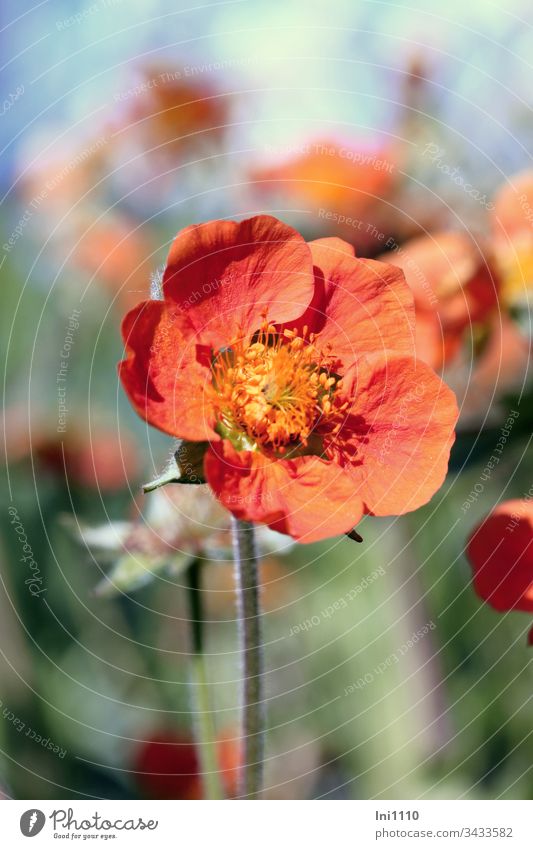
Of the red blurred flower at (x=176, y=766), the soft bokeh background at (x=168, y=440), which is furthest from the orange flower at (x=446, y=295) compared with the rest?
the red blurred flower at (x=176, y=766)

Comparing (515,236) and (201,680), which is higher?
(515,236)

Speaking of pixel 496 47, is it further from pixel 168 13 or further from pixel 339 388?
pixel 339 388

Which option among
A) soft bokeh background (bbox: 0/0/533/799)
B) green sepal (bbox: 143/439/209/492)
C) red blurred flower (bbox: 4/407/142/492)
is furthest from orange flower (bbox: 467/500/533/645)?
red blurred flower (bbox: 4/407/142/492)

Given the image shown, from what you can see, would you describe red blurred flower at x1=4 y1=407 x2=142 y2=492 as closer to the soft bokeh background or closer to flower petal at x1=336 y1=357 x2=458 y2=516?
the soft bokeh background

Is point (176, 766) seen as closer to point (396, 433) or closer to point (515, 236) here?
point (396, 433)

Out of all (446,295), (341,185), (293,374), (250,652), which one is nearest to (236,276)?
(293,374)
